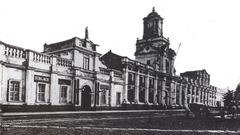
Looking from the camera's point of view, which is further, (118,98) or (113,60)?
(113,60)

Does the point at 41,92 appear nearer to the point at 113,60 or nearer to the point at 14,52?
the point at 14,52

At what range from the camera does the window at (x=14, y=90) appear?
1954 cm

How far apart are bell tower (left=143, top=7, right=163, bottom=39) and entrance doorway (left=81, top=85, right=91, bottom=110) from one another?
69.6 ft

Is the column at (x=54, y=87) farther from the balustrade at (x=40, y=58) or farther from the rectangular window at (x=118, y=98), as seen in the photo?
the rectangular window at (x=118, y=98)

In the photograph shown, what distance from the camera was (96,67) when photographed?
29.1 meters

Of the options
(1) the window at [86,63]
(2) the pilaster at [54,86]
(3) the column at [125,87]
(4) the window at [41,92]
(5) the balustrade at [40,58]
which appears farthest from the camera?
(3) the column at [125,87]

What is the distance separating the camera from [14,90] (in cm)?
1992

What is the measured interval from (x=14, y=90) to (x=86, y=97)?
905 cm

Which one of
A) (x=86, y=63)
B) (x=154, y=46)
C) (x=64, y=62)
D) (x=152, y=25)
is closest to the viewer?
(x=64, y=62)

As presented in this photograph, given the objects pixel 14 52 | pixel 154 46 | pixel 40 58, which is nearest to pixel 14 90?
pixel 14 52

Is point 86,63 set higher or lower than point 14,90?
higher

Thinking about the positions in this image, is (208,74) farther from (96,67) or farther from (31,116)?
(31,116)

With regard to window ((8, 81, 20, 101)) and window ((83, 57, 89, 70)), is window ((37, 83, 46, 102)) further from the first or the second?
window ((83, 57, 89, 70))

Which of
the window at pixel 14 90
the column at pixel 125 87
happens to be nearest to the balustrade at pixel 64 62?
the window at pixel 14 90
